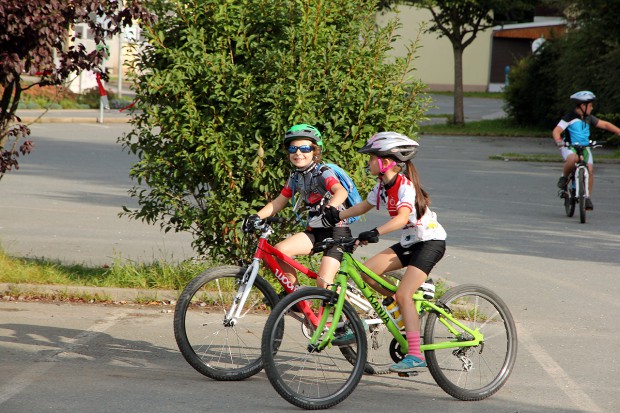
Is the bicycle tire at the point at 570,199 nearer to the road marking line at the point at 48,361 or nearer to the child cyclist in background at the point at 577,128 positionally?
the child cyclist in background at the point at 577,128

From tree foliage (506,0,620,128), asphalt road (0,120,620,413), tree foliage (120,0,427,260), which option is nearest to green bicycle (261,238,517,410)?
asphalt road (0,120,620,413)

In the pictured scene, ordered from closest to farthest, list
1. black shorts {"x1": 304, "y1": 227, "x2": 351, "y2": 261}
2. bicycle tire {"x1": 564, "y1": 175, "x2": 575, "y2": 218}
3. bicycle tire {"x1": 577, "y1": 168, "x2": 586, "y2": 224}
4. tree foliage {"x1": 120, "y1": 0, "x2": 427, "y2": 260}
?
black shorts {"x1": 304, "y1": 227, "x2": 351, "y2": 261} → tree foliage {"x1": 120, "y1": 0, "x2": 427, "y2": 260} → bicycle tire {"x1": 577, "y1": 168, "x2": 586, "y2": 224} → bicycle tire {"x1": 564, "y1": 175, "x2": 575, "y2": 218}

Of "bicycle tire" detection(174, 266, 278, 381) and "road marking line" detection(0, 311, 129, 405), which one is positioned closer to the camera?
"road marking line" detection(0, 311, 129, 405)

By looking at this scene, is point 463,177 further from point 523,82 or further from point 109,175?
point 523,82

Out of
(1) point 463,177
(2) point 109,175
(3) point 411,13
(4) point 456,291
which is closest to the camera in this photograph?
(4) point 456,291

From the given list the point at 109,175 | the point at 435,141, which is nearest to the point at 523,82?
the point at 435,141

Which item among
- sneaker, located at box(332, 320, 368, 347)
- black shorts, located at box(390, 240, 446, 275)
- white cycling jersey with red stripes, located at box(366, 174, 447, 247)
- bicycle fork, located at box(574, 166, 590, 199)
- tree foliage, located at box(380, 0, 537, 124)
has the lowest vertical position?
sneaker, located at box(332, 320, 368, 347)

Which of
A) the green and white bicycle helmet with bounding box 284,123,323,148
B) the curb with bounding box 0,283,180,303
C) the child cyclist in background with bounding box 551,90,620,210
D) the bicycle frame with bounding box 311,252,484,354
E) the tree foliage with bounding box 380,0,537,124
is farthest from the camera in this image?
the tree foliage with bounding box 380,0,537,124

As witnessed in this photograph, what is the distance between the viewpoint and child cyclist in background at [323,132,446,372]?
609cm

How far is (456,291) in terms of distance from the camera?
6.21 m

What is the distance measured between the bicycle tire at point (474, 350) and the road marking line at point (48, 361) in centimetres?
242

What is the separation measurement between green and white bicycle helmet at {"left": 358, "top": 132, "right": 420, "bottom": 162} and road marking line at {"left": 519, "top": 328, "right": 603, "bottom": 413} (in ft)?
5.85

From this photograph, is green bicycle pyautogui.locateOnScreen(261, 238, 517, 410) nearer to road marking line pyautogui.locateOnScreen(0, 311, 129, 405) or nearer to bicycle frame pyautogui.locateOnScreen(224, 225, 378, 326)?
bicycle frame pyautogui.locateOnScreen(224, 225, 378, 326)

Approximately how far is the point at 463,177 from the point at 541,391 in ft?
47.9
